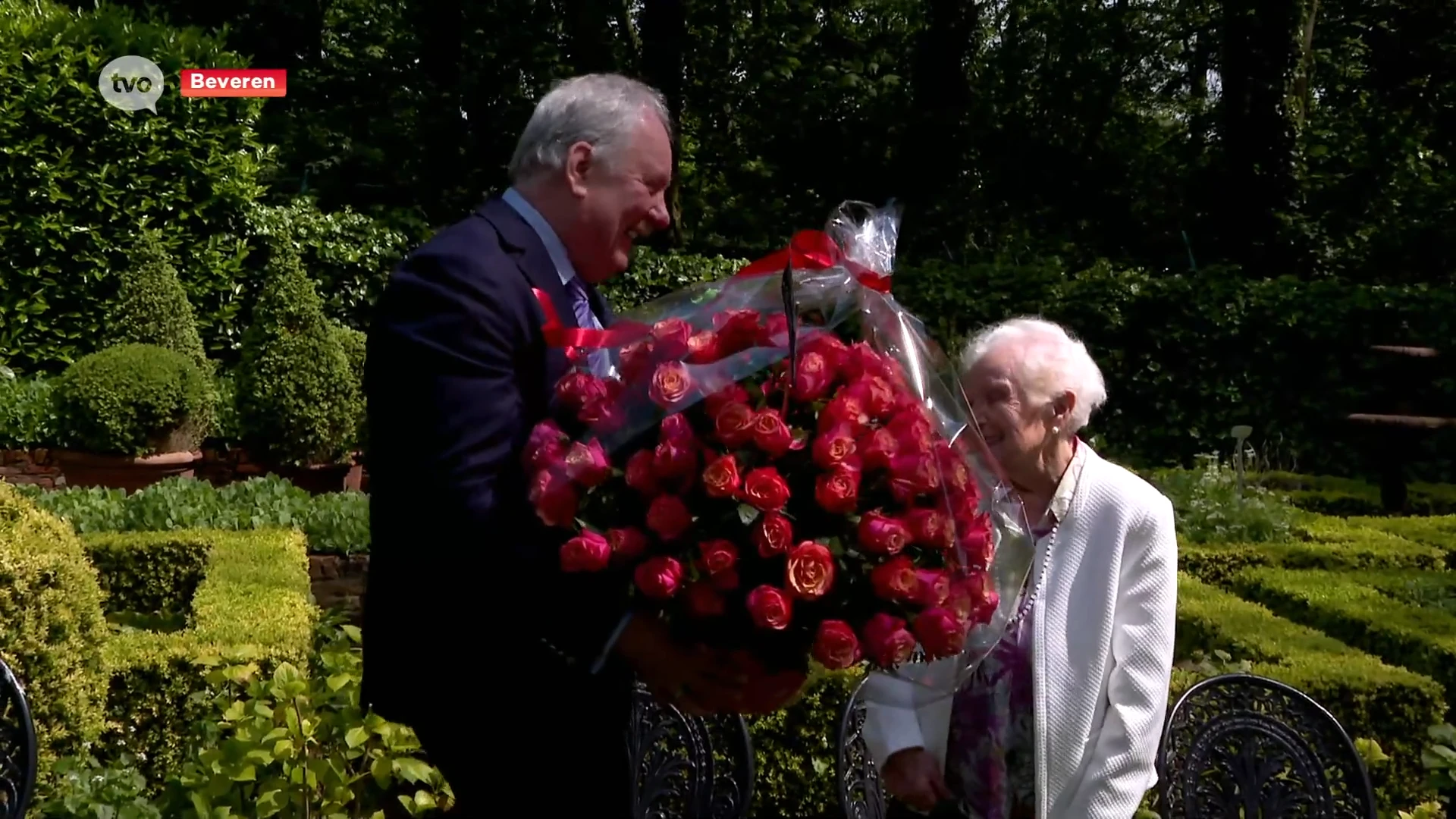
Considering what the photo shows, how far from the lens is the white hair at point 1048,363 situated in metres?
2.54

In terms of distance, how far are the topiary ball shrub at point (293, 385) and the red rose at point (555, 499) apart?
7.90m

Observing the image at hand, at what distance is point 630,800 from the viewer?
1842mm

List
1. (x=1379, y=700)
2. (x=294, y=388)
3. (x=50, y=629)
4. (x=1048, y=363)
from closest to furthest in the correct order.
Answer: (x=1048, y=363) < (x=50, y=629) < (x=1379, y=700) < (x=294, y=388)

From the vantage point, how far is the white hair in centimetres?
254

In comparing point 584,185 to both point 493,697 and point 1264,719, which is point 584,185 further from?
point 1264,719

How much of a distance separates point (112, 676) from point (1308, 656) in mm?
3579

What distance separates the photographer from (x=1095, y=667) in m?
2.36

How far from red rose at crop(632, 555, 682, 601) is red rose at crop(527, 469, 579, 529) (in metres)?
0.10

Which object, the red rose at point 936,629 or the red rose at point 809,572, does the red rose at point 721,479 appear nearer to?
the red rose at point 809,572

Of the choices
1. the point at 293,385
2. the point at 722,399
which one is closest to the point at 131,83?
the point at 293,385

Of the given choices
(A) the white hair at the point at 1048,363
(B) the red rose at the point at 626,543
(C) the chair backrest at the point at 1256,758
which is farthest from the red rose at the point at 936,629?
(C) the chair backrest at the point at 1256,758

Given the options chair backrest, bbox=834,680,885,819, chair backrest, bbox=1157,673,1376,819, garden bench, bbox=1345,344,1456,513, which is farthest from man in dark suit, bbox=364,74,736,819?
garden bench, bbox=1345,344,1456,513

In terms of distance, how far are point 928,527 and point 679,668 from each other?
0.34 metres

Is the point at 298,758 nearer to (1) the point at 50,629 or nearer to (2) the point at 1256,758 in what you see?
(1) the point at 50,629
